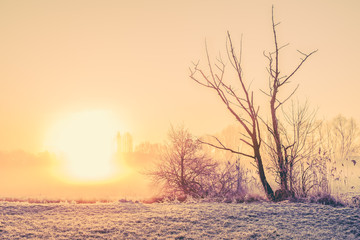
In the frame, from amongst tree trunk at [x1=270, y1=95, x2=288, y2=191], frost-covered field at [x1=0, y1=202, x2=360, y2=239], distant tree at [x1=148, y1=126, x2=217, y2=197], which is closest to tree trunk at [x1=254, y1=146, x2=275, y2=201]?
tree trunk at [x1=270, y1=95, x2=288, y2=191]

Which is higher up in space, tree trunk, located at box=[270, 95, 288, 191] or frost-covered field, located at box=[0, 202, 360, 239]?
tree trunk, located at box=[270, 95, 288, 191]

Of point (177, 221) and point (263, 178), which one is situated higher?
point (263, 178)

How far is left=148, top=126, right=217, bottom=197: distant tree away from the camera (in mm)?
10922

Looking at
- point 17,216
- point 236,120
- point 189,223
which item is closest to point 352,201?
point 236,120

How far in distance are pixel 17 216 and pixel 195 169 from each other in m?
6.15

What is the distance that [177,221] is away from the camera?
5051 millimetres

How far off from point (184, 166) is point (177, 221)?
6.01 meters

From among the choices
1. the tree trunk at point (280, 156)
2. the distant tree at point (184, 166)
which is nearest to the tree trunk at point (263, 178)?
the tree trunk at point (280, 156)

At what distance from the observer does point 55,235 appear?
4.56 metres

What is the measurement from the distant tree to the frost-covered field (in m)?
4.66

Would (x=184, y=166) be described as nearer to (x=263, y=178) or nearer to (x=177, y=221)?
(x=263, y=178)

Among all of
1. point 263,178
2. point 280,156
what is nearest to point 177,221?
point 263,178

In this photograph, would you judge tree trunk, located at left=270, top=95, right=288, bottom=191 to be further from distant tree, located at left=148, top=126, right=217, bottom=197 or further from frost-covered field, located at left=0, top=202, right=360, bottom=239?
distant tree, located at left=148, top=126, right=217, bottom=197

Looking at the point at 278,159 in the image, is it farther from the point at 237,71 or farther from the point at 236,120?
the point at 237,71
